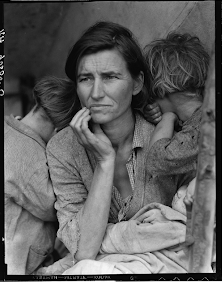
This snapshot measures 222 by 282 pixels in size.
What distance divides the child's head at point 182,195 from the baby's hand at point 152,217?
0.32 ft

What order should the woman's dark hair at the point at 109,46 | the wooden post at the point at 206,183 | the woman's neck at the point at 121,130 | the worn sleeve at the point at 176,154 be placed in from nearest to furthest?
the wooden post at the point at 206,183 < the worn sleeve at the point at 176,154 < the woman's dark hair at the point at 109,46 < the woman's neck at the point at 121,130

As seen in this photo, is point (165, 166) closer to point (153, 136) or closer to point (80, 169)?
point (153, 136)

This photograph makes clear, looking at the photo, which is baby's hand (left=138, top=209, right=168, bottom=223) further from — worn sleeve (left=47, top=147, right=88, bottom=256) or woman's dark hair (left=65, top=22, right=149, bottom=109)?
woman's dark hair (left=65, top=22, right=149, bottom=109)

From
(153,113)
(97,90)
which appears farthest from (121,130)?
(97,90)

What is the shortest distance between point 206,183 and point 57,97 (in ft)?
3.35

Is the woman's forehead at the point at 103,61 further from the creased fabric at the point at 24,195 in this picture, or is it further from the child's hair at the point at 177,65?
the creased fabric at the point at 24,195

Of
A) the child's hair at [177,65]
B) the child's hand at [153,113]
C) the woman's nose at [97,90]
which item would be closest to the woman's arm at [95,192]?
the woman's nose at [97,90]

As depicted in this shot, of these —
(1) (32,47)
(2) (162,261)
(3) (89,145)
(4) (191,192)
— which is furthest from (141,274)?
(1) (32,47)

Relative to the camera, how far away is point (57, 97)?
339 cm

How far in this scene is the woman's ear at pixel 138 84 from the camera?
10.9 feet

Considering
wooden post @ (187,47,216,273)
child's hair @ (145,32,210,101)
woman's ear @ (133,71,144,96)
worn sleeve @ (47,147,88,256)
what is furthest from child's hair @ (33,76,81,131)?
wooden post @ (187,47,216,273)

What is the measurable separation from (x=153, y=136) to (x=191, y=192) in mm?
382

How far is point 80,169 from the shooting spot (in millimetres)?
3305

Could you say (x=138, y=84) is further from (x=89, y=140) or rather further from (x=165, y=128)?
(x=89, y=140)
